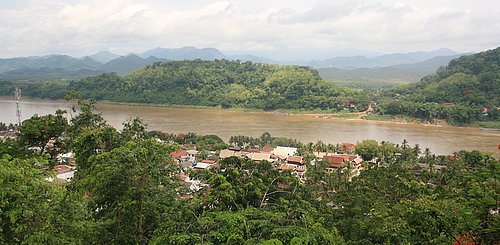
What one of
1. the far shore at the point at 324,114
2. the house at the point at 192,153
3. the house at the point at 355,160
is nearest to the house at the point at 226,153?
the house at the point at 192,153

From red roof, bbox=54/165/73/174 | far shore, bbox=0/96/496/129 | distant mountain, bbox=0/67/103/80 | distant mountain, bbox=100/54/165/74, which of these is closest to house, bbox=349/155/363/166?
red roof, bbox=54/165/73/174

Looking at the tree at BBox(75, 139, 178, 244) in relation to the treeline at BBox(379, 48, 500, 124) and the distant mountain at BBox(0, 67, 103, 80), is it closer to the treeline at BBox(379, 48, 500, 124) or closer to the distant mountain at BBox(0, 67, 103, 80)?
the treeline at BBox(379, 48, 500, 124)

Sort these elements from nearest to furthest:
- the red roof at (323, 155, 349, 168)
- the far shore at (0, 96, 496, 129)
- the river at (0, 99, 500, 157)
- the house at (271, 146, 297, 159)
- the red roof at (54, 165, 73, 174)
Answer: the red roof at (54, 165, 73, 174) < the red roof at (323, 155, 349, 168) < the house at (271, 146, 297, 159) < the river at (0, 99, 500, 157) < the far shore at (0, 96, 496, 129)

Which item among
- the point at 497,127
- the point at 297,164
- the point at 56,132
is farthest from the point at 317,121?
the point at 56,132

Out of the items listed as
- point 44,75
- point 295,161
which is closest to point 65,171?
point 295,161

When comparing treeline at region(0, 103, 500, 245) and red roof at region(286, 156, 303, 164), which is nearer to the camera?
treeline at region(0, 103, 500, 245)

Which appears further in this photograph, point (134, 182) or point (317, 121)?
point (317, 121)

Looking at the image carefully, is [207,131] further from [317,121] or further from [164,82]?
[164,82]

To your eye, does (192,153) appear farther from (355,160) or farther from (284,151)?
(355,160)
